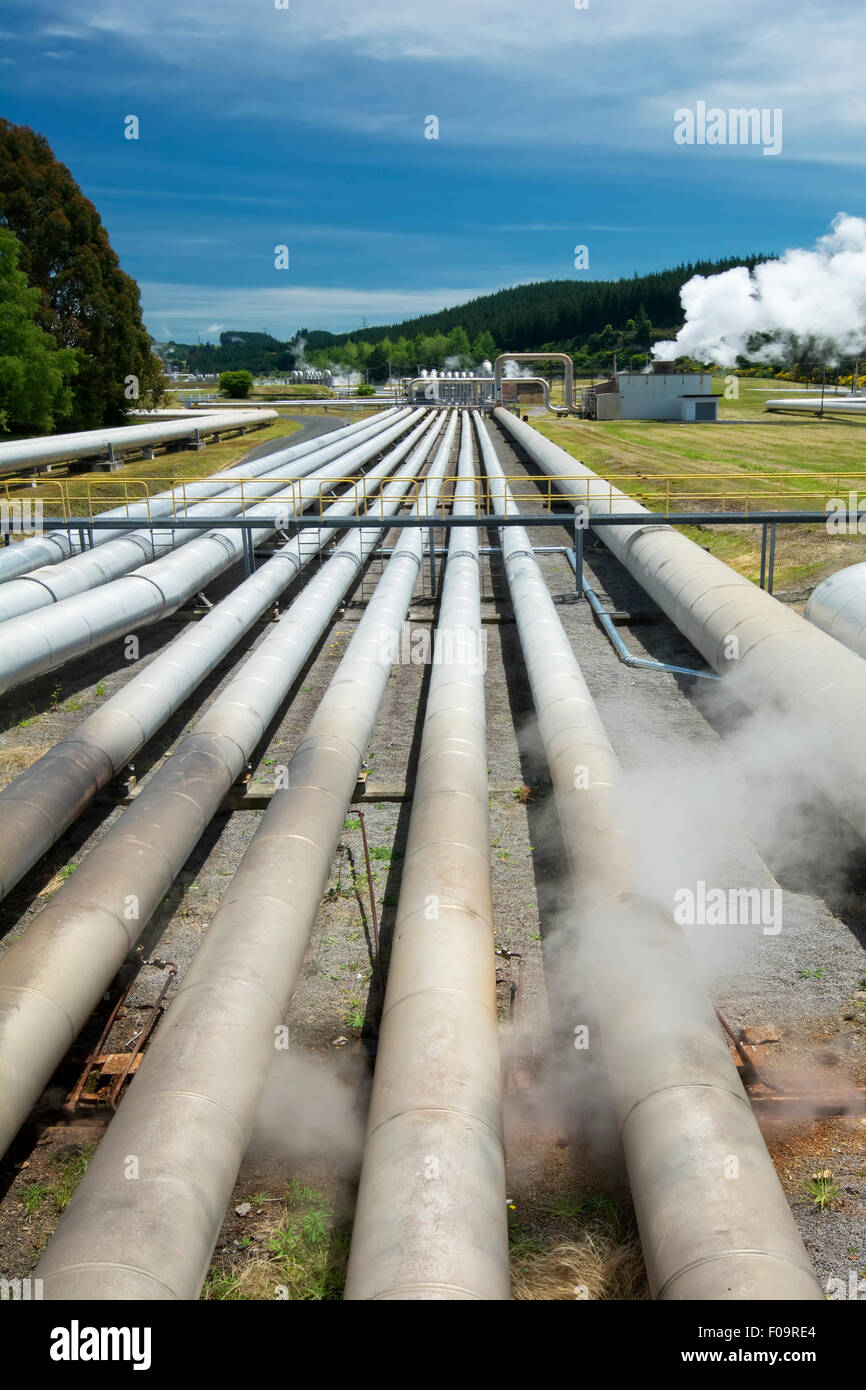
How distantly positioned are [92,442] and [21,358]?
6.14m

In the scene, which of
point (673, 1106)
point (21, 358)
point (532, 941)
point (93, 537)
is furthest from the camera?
point (21, 358)

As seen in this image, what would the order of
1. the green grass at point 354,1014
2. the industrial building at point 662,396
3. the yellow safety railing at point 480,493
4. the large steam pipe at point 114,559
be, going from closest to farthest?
the green grass at point 354,1014 < the large steam pipe at point 114,559 < the yellow safety railing at point 480,493 < the industrial building at point 662,396

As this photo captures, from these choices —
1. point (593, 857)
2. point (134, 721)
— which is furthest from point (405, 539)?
point (593, 857)

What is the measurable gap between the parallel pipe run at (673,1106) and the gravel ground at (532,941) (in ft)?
3.28

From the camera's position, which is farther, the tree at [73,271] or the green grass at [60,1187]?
the tree at [73,271]

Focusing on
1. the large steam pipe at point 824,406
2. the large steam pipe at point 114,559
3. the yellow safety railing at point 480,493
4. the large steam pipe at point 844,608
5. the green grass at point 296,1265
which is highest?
the large steam pipe at point 824,406

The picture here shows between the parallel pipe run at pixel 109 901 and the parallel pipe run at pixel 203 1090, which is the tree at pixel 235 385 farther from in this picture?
the parallel pipe run at pixel 203 1090

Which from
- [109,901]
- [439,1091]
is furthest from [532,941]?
[109,901]

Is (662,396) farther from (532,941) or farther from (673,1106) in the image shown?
(673,1106)

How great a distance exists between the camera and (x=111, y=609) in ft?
63.9

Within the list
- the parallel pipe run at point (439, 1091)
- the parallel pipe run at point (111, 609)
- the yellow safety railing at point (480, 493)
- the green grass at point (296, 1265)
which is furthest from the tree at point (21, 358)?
the green grass at point (296, 1265)

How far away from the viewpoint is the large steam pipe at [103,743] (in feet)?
37.8

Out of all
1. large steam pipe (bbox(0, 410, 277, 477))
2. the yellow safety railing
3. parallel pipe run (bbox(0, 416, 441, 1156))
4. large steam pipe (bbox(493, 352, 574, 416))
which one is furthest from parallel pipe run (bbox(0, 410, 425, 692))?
large steam pipe (bbox(493, 352, 574, 416))

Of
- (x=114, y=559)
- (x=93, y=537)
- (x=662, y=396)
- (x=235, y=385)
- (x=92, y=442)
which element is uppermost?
(x=235, y=385)
